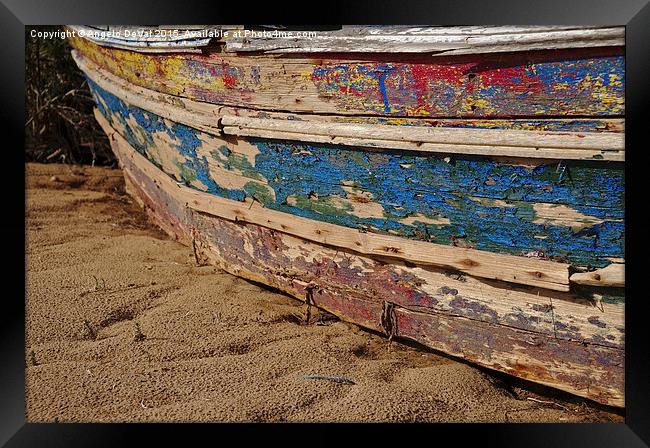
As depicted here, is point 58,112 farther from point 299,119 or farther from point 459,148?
point 459,148

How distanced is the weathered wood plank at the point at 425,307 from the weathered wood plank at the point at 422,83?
1.83 ft

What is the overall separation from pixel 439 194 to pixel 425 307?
0.42 metres

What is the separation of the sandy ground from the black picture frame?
0.19 feet

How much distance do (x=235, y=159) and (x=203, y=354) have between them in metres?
0.78

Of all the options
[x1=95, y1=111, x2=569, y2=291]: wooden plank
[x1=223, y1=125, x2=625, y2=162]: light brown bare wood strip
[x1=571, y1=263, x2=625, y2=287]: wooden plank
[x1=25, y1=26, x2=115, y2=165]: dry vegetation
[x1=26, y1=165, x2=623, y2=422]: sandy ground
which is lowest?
[x1=26, y1=165, x2=623, y2=422]: sandy ground

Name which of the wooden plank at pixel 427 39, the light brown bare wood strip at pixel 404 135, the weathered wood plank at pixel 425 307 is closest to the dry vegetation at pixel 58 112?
the light brown bare wood strip at pixel 404 135

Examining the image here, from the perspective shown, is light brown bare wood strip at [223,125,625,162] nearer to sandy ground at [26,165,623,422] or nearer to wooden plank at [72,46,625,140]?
wooden plank at [72,46,625,140]

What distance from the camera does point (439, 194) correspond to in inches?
86.5

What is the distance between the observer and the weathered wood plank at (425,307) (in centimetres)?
211

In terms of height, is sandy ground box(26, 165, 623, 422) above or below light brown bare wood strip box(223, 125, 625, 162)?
below

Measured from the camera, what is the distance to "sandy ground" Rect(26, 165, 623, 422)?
2.29 metres

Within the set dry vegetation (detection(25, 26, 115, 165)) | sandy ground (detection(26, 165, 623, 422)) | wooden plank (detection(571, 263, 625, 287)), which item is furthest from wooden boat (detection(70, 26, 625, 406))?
dry vegetation (detection(25, 26, 115, 165))
